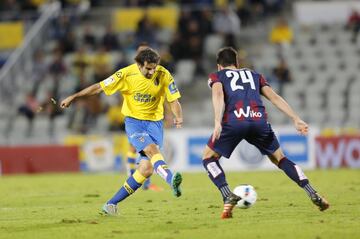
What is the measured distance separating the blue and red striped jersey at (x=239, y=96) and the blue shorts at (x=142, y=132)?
1.38 meters

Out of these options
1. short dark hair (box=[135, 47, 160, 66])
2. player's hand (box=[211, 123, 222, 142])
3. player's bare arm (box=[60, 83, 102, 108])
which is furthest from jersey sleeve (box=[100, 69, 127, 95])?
player's hand (box=[211, 123, 222, 142])

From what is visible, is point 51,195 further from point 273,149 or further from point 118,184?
point 273,149

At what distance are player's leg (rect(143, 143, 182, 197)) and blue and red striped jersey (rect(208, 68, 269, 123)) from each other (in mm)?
986

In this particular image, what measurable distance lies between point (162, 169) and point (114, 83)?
148cm

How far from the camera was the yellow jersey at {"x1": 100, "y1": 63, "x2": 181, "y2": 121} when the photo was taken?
1270cm

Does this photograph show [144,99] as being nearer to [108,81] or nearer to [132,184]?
[108,81]

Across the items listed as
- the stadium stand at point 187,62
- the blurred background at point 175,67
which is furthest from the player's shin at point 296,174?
the stadium stand at point 187,62

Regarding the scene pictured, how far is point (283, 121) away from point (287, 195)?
475 inches

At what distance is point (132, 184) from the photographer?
12141 millimetres

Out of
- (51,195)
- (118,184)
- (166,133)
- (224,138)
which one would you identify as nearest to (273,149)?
(224,138)

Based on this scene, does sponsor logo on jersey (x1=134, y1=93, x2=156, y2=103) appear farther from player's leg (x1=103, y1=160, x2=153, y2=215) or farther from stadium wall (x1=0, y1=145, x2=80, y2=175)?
stadium wall (x1=0, y1=145, x2=80, y2=175)

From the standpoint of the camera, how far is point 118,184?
1988 cm

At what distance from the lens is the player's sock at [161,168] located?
11.8m

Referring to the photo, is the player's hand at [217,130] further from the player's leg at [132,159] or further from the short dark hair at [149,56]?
the player's leg at [132,159]
